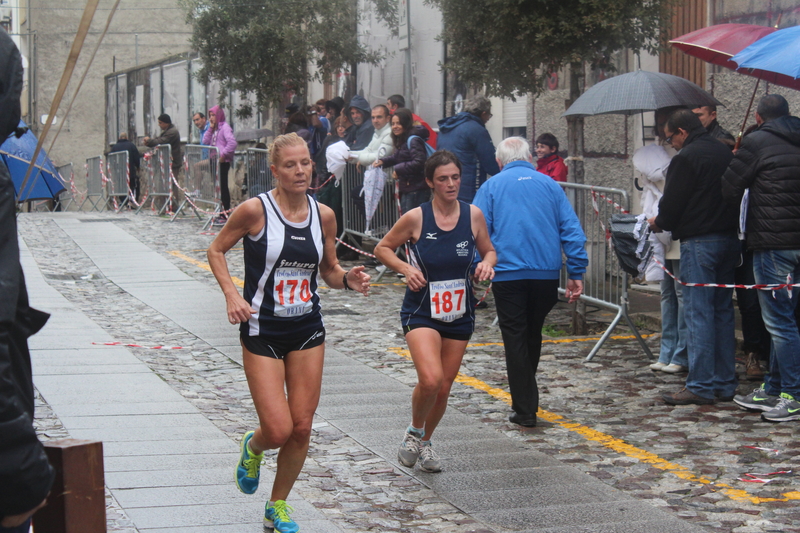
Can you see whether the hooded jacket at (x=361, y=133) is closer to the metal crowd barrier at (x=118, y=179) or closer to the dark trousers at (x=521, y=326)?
the dark trousers at (x=521, y=326)

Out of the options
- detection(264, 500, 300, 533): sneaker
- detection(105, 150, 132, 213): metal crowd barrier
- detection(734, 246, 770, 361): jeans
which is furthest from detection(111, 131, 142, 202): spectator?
detection(264, 500, 300, 533): sneaker

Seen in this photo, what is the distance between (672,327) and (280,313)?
176 inches

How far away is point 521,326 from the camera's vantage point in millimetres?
6613

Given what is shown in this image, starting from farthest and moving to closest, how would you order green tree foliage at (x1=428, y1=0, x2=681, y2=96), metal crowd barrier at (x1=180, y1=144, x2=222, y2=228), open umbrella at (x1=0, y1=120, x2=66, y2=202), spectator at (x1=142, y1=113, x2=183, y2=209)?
spectator at (x1=142, y1=113, x2=183, y2=209) → metal crowd barrier at (x1=180, y1=144, x2=222, y2=228) → green tree foliage at (x1=428, y1=0, x2=681, y2=96) → open umbrella at (x1=0, y1=120, x2=66, y2=202)

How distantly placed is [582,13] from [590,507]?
6257 mm

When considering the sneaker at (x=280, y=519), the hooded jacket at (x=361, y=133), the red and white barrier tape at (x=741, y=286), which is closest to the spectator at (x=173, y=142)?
the hooded jacket at (x=361, y=133)

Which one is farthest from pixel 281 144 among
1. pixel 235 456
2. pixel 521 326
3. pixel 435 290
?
pixel 521 326

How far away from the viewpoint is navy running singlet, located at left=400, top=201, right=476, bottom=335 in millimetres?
5613

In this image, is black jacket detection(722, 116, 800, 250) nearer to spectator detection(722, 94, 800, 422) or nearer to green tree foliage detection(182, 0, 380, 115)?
spectator detection(722, 94, 800, 422)

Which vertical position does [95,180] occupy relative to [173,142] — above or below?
below

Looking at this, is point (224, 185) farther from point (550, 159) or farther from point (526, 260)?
point (526, 260)

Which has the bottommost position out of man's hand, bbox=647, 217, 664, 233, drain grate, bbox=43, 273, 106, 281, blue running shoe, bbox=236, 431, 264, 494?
blue running shoe, bbox=236, 431, 264, 494

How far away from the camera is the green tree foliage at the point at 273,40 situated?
1831cm

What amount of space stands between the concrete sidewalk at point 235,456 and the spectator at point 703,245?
1711mm
